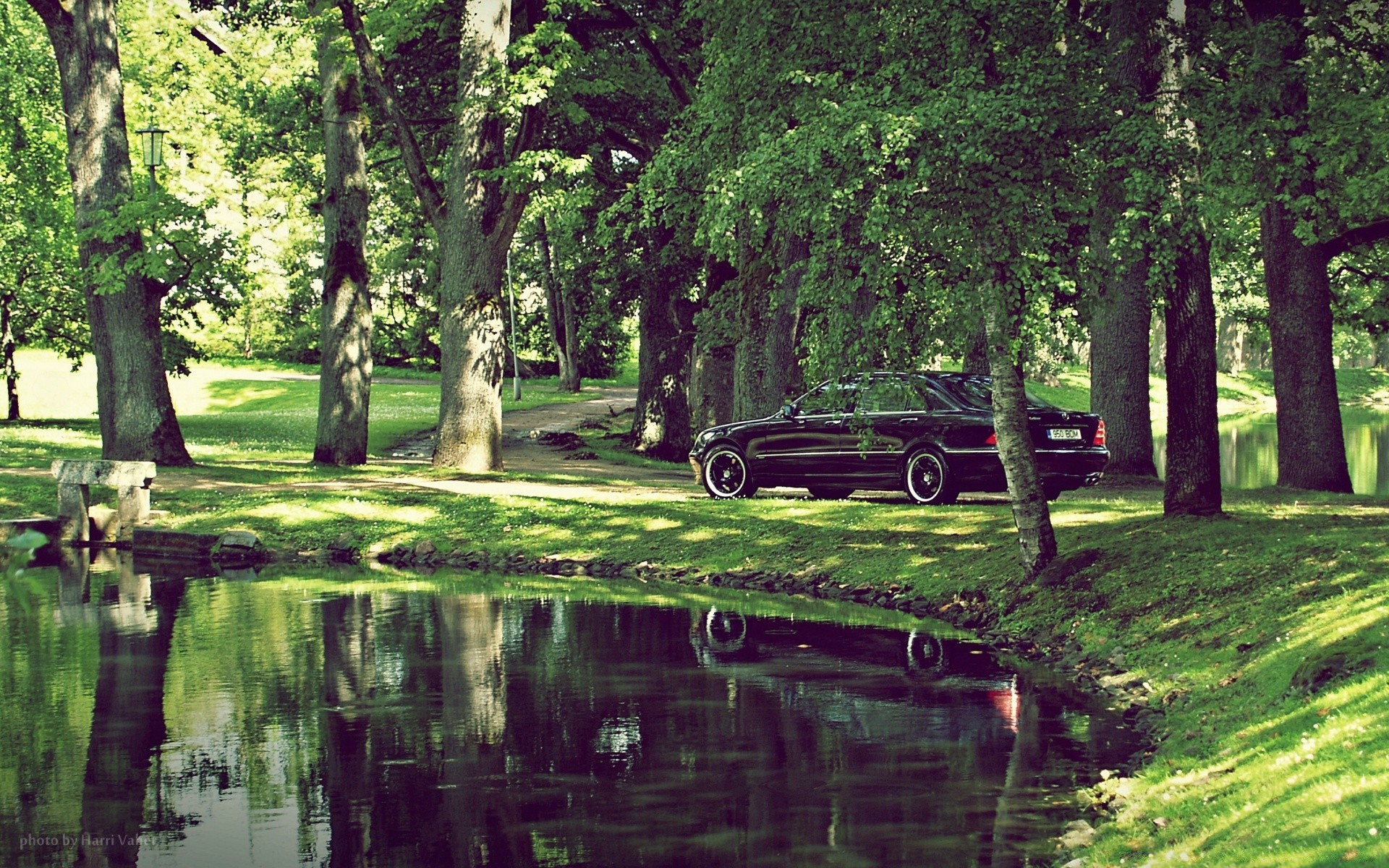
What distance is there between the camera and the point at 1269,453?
132 feet

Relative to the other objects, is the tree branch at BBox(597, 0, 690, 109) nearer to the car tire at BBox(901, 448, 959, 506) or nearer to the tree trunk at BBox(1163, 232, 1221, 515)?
the car tire at BBox(901, 448, 959, 506)

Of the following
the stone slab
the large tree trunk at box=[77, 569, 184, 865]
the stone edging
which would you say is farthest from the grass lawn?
the large tree trunk at box=[77, 569, 184, 865]

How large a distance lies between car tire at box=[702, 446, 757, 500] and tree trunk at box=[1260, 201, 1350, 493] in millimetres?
7416

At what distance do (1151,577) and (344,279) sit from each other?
17.2 m

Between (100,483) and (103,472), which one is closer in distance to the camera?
(103,472)

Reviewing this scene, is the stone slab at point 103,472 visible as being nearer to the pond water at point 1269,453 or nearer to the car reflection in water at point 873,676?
the car reflection in water at point 873,676

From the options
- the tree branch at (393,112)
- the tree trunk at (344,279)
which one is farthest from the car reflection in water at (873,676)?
the tree trunk at (344,279)

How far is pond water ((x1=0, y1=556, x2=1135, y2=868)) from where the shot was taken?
26.5 ft

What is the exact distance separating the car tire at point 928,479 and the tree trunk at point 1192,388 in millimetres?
4417

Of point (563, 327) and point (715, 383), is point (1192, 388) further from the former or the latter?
point (563, 327)

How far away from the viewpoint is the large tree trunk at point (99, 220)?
2480 centimetres

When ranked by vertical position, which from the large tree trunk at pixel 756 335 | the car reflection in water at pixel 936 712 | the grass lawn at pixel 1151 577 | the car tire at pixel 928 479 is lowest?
the car reflection in water at pixel 936 712

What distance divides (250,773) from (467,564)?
10354 mm

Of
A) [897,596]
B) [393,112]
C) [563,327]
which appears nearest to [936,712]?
[897,596]
